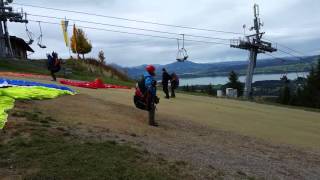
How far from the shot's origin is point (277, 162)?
12016 mm

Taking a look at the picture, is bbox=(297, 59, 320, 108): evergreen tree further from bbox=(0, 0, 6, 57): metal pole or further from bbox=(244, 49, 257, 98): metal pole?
bbox=(0, 0, 6, 57): metal pole

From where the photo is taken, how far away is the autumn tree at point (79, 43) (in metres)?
66.1

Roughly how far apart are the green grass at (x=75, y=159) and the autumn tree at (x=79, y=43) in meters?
56.5

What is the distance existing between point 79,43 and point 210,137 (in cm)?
5420

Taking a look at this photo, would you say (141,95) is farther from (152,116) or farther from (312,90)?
(312,90)

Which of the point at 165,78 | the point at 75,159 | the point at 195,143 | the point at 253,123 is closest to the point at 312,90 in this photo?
the point at 165,78

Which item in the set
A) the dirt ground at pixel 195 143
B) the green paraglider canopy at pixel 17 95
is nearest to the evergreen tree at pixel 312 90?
the green paraglider canopy at pixel 17 95

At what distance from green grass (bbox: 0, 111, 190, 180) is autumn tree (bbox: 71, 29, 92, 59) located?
5650 cm

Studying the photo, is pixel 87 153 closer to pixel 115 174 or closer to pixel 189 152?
pixel 115 174

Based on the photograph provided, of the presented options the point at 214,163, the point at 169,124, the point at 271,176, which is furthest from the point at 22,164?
the point at 169,124

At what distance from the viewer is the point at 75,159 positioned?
8.78 m

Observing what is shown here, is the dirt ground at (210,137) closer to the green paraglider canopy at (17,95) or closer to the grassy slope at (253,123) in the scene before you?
the grassy slope at (253,123)

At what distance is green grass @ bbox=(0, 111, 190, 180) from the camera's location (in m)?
8.16

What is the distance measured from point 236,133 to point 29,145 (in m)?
8.56
